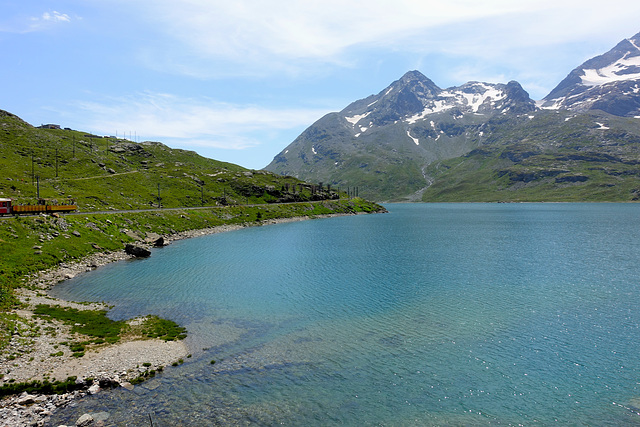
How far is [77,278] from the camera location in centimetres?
6053

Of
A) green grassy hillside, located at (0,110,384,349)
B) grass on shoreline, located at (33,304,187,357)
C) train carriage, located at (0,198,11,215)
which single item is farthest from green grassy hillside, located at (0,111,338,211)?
grass on shoreline, located at (33,304,187,357)

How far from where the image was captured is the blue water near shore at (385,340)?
2519 cm

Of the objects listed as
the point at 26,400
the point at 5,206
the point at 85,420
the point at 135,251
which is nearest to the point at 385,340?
the point at 85,420

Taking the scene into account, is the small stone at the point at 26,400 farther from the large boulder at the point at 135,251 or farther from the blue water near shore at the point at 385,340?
the large boulder at the point at 135,251

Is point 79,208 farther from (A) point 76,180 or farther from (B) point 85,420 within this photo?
(B) point 85,420

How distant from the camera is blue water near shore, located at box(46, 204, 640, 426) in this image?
25.2 meters

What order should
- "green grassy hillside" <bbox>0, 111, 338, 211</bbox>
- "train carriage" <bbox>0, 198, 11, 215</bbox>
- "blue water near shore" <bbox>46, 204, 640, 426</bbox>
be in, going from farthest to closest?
1. "green grassy hillside" <bbox>0, 111, 338, 211</bbox>
2. "train carriage" <bbox>0, 198, 11, 215</bbox>
3. "blue water near shore" <bbox>46, 204, 640, 426</bbox>

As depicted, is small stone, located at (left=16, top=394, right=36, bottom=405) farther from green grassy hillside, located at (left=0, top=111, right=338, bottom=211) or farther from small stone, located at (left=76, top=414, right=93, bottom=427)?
green grassy hillside, located at (left=0, top=111, right=338, bottom=211)

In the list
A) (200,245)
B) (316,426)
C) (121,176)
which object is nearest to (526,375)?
(316,426)

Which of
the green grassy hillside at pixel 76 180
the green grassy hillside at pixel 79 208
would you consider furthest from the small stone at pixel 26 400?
the green grassy hillside at pixel 76 180

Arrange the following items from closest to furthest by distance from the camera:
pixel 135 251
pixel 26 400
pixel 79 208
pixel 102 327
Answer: pixel 26 400, pixel 102 327, pixel 135 251, pixel 79 208

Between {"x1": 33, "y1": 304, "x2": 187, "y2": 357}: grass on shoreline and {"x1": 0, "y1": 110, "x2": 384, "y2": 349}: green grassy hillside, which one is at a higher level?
{"x1": 0, "y1": 110, "x2": 384, "y2": 349}: green grassy hillside

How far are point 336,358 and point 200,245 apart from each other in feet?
269

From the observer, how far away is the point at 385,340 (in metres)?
37.6
